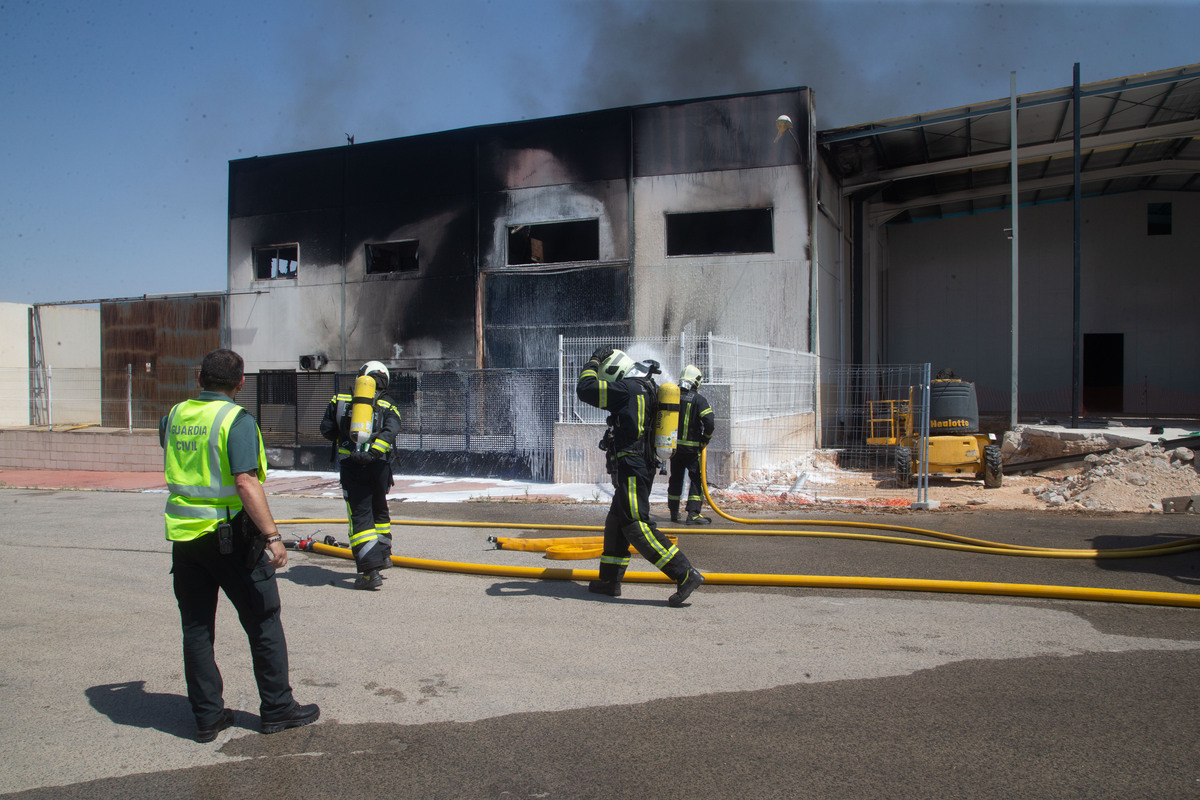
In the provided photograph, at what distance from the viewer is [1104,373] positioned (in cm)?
2648

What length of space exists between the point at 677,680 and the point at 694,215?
585 inches

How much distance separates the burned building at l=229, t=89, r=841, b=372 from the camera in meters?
16.8

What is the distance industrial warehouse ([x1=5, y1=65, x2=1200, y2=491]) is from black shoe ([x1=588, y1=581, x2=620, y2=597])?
6230 mm

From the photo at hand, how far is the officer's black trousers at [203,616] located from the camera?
3.26m

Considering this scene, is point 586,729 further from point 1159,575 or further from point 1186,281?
point 1186,281

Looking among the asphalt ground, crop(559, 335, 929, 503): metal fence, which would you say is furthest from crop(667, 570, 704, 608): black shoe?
crop(559, 335, 929, 503): metal fence

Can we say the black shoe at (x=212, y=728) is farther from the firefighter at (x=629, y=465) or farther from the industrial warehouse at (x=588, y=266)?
the industrial warehouse at (x=588, y=266)

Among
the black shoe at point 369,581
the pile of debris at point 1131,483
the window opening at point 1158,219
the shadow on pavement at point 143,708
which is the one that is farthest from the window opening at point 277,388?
the window opening at point 1158,219

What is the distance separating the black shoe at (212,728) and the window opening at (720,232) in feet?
49.8

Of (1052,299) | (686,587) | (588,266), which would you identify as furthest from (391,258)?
(1052,299)

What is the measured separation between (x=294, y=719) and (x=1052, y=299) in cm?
2948

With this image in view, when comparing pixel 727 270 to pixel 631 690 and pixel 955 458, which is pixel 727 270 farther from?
pixel 631 690

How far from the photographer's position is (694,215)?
1745cm

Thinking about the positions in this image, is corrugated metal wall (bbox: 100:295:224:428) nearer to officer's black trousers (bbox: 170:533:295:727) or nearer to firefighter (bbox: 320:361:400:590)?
firefighter (bbox: 320:361:400:590)
